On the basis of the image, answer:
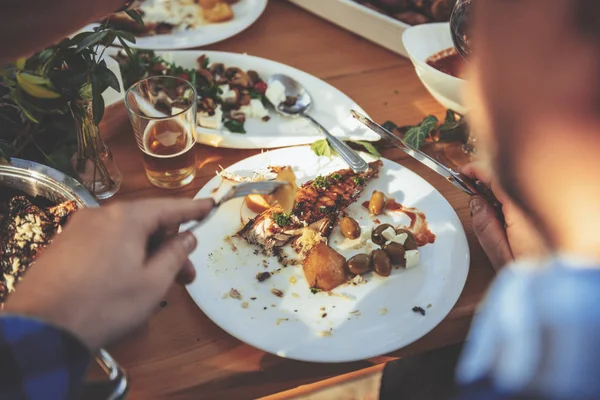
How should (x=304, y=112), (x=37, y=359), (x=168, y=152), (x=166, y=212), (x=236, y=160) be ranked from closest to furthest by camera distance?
1. (x=37, y=359)
2. (x=166, y=212)
3. (x=168, y=152)
4. (x=236, y=160)
5. (x=304, y=112)

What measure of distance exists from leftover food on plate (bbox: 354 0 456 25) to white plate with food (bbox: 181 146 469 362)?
0.74 meters

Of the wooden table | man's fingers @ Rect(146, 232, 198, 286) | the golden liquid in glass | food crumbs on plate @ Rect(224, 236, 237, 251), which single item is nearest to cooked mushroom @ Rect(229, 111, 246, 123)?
the wooden table

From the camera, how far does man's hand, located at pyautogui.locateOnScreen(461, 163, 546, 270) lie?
1.09 m

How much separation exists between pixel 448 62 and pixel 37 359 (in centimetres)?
131

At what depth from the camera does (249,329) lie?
1.03 metres

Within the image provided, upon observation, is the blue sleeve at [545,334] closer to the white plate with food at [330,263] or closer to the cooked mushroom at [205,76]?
the white plate with food at [330,263]

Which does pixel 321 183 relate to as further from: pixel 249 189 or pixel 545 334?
pixel 545 334

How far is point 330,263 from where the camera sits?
1.12 m

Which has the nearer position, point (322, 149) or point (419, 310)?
point (419, 310)

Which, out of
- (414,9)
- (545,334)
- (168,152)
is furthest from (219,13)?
(545,334)

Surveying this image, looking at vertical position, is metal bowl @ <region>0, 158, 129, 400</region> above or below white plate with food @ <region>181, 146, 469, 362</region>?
above

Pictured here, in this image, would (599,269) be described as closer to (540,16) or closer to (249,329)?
(540,16)

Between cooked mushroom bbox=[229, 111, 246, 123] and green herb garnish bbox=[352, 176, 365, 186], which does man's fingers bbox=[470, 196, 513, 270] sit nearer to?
green herb garnish bbox=[352, 176, 365, 186]

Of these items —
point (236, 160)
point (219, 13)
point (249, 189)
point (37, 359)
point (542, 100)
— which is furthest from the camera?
point (219, 13)
